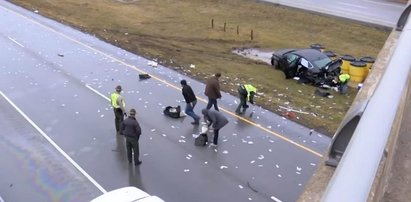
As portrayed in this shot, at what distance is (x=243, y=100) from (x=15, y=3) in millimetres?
25483

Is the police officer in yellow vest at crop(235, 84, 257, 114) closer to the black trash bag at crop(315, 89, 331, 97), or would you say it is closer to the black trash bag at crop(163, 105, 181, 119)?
the black trash bag at crop(163, 105, 181, 119)

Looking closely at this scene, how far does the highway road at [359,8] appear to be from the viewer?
31109 mm

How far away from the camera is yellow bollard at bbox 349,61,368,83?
19578mm

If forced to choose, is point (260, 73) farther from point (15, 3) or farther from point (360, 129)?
point (15, 3)

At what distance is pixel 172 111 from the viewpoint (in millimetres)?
15266

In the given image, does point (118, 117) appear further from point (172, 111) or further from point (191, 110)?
point (191, 110)

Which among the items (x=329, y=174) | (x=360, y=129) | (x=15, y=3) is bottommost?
(x=15, y=3)

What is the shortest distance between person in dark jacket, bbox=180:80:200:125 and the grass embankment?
2.99 meters

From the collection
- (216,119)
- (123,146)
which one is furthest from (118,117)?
(216,119)

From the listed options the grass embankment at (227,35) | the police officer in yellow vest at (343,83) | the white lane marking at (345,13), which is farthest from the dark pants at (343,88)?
the white lane marking at (345,13)

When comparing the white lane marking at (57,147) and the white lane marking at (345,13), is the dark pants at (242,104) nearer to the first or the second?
the white lane marking at (57,147)

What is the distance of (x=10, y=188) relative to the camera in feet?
36.9

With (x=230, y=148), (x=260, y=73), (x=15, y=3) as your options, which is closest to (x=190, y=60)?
(x=260, y=73)

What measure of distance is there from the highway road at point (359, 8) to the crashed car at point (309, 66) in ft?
37.7
